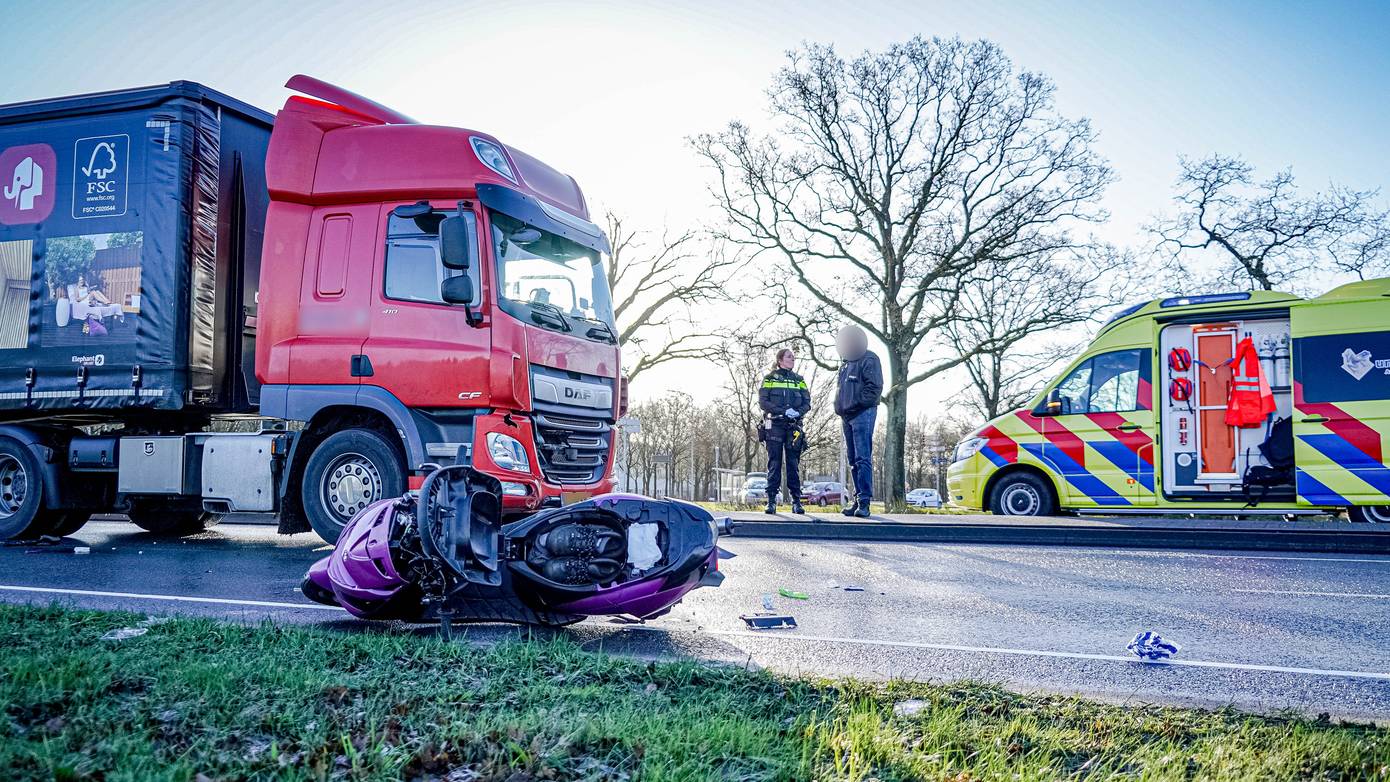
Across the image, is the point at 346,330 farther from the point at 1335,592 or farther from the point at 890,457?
the point at 890,457

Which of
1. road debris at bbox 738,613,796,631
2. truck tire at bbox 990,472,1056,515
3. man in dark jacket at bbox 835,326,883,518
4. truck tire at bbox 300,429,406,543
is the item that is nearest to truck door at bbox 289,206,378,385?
truck tire at bbox 300,429,406,543

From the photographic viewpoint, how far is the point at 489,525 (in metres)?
4.55

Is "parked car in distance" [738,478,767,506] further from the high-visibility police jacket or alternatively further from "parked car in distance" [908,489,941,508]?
the high-visibility police jacket

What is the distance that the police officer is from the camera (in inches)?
480

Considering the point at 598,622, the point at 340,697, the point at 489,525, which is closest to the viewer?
the point at 340,697

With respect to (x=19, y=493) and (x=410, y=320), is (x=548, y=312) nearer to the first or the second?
(x=410, y=320)

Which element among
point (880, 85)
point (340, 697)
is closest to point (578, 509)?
point (340, 697)

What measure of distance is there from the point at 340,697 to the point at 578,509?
5.93ft

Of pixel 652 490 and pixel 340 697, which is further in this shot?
pixel 652 490

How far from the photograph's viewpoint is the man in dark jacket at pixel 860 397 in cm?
1152

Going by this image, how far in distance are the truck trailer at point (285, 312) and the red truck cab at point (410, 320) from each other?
18 millimetres

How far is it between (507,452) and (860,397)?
18.8ft

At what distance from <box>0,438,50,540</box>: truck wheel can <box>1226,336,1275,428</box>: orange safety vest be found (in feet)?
43.2

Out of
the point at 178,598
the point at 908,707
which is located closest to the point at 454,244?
the point at 178,598
